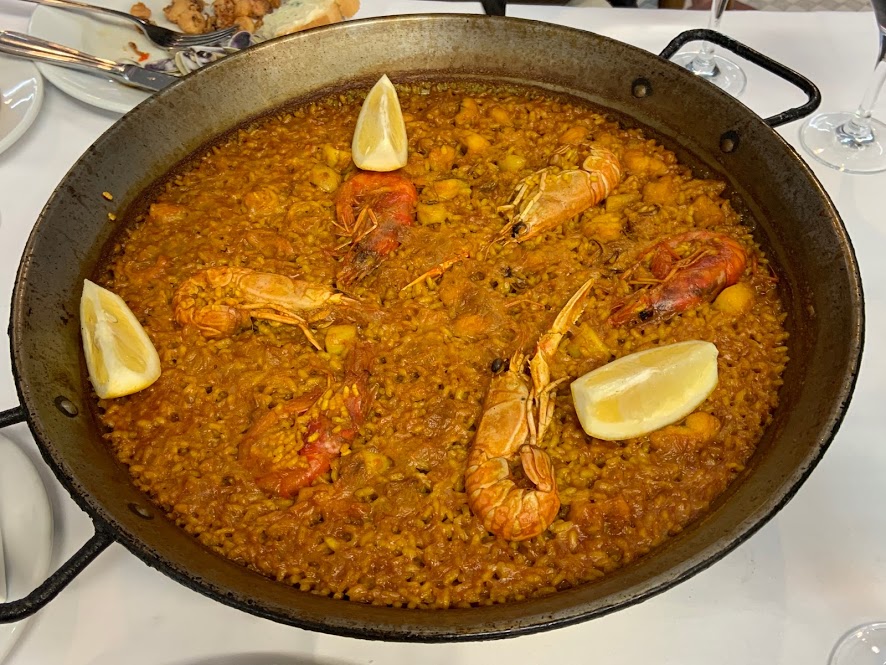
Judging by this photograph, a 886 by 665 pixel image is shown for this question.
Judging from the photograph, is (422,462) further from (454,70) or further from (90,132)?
(90,132)

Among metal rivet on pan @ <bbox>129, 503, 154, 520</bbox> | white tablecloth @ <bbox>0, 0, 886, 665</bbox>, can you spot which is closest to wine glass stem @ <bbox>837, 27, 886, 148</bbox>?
white tablecloth @ <bbox>0, 0, 886, 665</bbox>

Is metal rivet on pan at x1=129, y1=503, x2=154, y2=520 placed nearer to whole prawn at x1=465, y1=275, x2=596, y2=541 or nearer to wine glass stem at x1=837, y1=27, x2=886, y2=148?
whole prawn at x1=465, y1=275, x2=596, y2=541

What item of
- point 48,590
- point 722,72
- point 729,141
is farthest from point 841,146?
point 48,590

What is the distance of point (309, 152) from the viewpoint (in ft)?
8.46

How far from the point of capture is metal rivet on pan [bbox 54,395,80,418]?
191 centimetres

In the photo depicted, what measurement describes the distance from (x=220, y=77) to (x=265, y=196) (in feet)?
1.56

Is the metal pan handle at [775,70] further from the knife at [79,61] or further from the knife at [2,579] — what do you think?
the knife at [2,579]

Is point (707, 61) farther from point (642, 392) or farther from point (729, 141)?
point (642, 392)

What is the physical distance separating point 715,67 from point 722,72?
1.5 inches

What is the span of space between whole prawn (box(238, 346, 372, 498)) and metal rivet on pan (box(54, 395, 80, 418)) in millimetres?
462

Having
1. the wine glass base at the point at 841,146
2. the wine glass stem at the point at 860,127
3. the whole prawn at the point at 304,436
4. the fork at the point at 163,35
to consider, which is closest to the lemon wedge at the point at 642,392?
the whole prawn at the point at 304,436

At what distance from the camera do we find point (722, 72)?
10.3 ft

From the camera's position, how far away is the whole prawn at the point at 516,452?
1749mm

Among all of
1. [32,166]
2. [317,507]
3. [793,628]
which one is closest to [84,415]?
[317,507]
